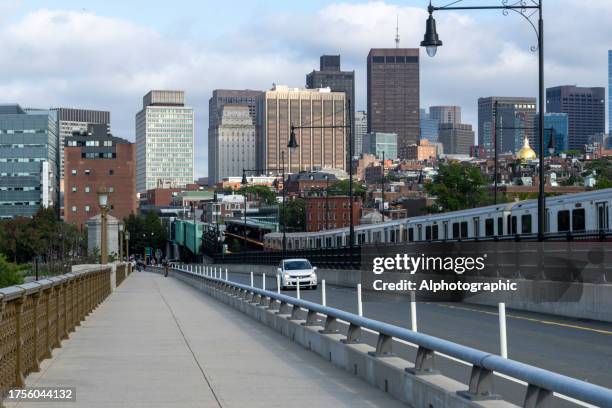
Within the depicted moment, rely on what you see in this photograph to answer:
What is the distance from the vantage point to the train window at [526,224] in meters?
43.1

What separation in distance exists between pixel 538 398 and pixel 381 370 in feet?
15.7

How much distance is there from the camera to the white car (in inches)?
2050

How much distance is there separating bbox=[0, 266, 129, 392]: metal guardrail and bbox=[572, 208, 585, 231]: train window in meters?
20.0

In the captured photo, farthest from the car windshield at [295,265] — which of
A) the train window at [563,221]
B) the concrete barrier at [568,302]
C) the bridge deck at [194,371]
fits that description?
the bridge deck at [194,371]

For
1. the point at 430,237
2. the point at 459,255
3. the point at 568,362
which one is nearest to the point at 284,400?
the point at 568,362

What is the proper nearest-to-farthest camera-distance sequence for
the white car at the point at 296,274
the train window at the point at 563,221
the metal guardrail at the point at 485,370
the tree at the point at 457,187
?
1. the metal guardrail at the point at 485,370
2. the train window at the point at 563,221
3. the white car at the point at 296,274
4. the tree at the point at 457,187

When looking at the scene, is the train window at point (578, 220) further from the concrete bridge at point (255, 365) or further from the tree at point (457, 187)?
the tree at point (457, 187)

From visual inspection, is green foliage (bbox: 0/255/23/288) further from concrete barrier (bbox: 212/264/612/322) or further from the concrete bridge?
the concrete bridge

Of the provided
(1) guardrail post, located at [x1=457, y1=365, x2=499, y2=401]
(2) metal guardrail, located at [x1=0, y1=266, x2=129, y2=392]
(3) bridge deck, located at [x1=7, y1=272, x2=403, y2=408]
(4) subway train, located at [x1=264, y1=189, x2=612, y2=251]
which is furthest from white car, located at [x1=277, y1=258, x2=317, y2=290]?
(1) guardrail post, located at [x1=457, y1=365, x2=499, y2=401]

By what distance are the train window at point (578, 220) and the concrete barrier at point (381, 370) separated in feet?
56.3

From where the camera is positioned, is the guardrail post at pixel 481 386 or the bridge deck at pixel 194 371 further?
the bridge deck at pixel 194 371

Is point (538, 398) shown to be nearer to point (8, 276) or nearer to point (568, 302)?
point (568, 302)

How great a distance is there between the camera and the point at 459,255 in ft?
131

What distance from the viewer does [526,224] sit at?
43.4 meters
